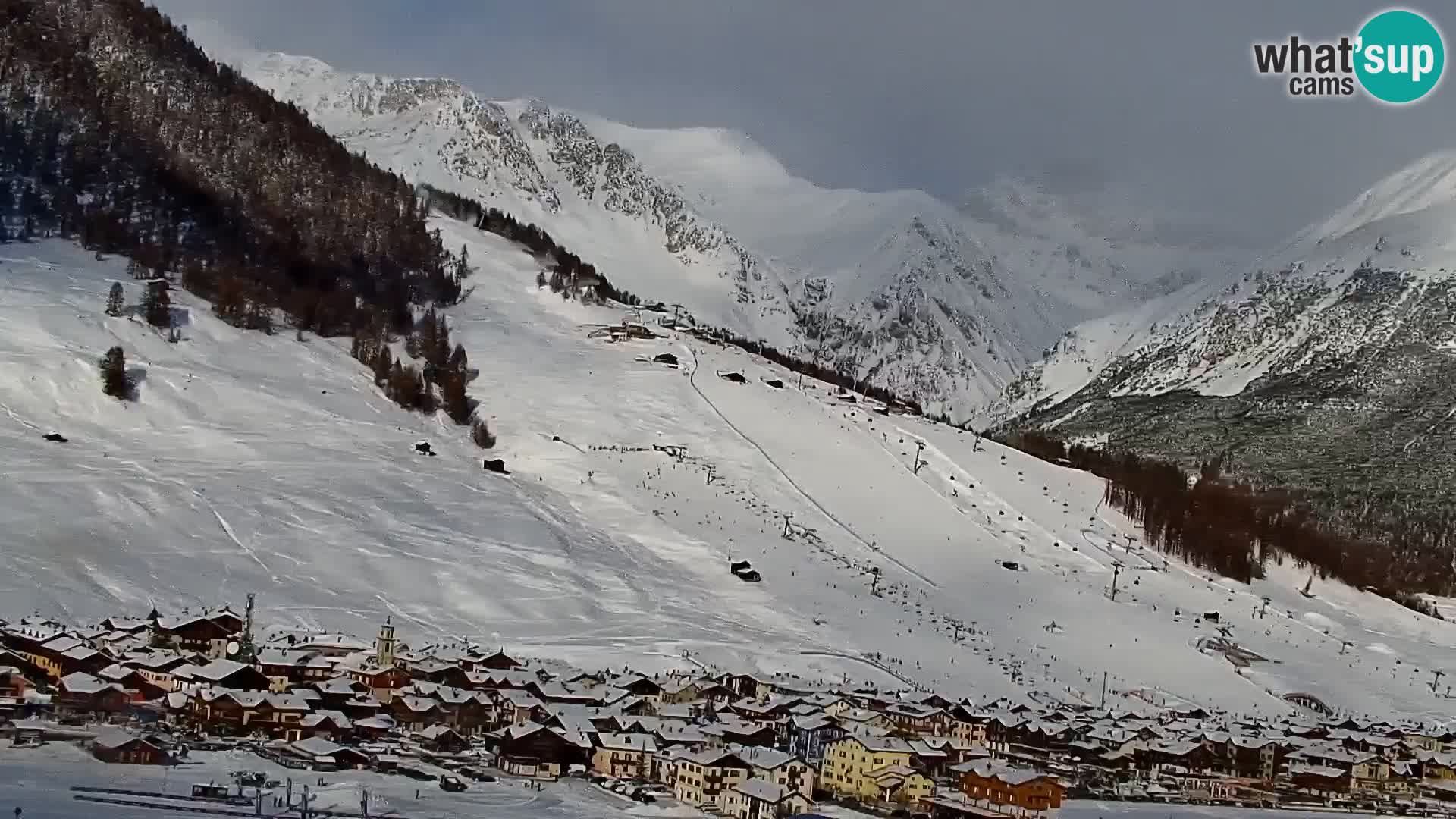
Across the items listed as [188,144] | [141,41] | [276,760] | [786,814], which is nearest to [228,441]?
[276,760]

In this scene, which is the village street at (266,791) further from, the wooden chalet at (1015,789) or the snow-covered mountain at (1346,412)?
the snow-covered mountain at (1346,412)

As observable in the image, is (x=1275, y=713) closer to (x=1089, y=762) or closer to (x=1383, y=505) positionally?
(x=1089, y=762)

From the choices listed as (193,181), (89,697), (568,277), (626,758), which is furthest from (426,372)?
(626,758)

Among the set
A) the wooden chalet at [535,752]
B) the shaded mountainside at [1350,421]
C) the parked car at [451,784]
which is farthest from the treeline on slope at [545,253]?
the parked car at [451,784]

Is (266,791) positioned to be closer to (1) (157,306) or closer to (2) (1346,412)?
(1) (157,306)

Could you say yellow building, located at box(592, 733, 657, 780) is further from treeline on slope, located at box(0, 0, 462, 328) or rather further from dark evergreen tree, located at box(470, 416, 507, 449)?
treeline on slope, located at box(0, 0, 462, 328)

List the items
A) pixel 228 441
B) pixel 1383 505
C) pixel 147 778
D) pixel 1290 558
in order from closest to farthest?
pixel 147 778, pixel 228 441, pixel 1290 558, pixel 1383 505

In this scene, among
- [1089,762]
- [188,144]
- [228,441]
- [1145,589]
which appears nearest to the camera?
[1089,762]
